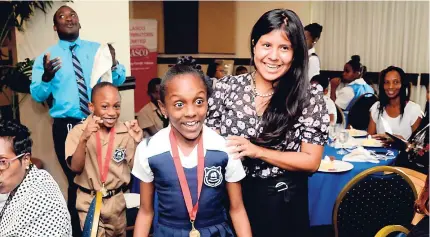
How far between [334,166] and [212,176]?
1.77 metres

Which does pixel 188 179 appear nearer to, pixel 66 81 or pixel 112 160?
pixel 112 160

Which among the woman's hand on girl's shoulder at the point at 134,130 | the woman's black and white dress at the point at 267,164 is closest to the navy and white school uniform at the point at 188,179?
the woman's black and white dress at the point at 267,164

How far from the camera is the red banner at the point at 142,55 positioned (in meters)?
8.62

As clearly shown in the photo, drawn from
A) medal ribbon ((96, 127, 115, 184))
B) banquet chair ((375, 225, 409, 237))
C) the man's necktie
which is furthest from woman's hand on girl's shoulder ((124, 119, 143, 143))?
banquet chair ((375, 225, 409, 237))

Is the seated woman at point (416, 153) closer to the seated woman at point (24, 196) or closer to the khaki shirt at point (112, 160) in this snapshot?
the khaki shirt at point (112, 160)

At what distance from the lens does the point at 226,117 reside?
6.07 ft

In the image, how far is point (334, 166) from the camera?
3.26m

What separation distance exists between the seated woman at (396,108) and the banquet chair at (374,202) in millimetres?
1833

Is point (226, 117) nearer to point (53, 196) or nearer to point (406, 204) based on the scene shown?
point (53, 196)

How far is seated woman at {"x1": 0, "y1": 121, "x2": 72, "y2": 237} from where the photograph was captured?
164 cm

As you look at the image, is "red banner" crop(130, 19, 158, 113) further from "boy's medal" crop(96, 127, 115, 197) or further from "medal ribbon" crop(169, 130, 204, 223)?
"medal ribbon" crop(169, 130, 204, 223)

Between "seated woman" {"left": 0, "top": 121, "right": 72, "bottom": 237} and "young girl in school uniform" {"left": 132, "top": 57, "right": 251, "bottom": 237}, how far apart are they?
29 centimetres

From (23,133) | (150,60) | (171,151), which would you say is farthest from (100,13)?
(150,60)

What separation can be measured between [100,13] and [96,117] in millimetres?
1956
